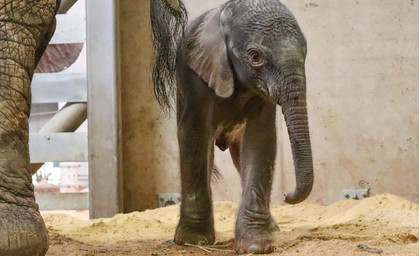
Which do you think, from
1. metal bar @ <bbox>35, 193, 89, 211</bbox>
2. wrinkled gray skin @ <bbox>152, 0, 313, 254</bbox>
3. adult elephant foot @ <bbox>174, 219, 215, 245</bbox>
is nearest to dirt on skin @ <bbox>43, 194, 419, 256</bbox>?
adult elephant foot @ <bbox>174, 219, 215, 245</bbox>

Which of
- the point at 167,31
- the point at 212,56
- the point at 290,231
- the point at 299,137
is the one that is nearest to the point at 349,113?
the point at 290,231

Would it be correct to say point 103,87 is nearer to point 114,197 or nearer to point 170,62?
point 114,197

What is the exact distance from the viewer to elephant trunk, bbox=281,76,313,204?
3596mm

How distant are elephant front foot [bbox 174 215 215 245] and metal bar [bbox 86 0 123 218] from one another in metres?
2.49

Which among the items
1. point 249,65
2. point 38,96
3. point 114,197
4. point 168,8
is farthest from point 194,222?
point 38,96

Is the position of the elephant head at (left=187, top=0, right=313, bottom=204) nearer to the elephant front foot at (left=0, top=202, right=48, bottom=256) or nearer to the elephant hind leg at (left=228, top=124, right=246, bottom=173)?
the elephant hind leg at (left=228, top=124, right=246, bottom=173)

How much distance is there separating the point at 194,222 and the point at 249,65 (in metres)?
1.04

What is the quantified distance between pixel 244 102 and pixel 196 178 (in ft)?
1.79

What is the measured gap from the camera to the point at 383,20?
6773 millimetres

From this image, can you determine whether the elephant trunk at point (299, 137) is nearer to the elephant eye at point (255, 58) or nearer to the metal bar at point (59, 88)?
the elephant eye at point (255, 58)

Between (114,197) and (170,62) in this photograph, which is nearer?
(170,62)

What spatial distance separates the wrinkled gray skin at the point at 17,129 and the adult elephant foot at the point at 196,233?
1.40 metres

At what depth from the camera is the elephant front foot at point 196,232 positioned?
170 inches

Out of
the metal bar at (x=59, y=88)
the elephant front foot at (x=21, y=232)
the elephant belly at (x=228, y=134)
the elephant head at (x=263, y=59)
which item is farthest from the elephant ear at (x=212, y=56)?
the metal bar at (x=59, y=88)
